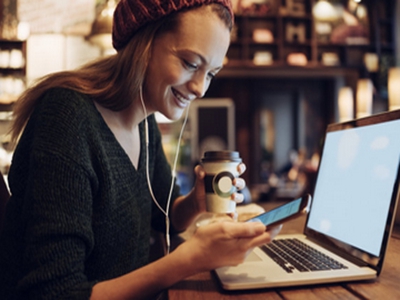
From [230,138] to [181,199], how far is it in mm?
3621

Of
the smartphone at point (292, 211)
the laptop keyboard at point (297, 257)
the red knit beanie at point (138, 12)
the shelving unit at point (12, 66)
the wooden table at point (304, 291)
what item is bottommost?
the wooden table at point (304, 291)

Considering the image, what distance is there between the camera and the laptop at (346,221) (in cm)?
70

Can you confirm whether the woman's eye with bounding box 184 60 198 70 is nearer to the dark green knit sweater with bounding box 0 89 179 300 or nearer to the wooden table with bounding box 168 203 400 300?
the dark green knit sweater with bounding box 0 89 179 300

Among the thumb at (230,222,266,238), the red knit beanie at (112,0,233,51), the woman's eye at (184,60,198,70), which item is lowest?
the thumb at (230,222,266,238)

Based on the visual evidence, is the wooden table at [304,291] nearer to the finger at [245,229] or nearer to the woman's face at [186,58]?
the finger at [245,229]

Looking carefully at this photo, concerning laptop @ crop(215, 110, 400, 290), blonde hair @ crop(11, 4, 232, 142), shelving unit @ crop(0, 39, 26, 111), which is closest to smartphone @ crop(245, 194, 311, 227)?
laptop @ crop(215, 110, 400, 290)

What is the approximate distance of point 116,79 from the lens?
1.00 metres

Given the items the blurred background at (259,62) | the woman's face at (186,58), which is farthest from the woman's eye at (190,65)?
the blurred background at (259,62)

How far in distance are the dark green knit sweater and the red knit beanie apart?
232 mm

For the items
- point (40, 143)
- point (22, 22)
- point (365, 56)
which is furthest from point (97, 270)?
point (365, 56)

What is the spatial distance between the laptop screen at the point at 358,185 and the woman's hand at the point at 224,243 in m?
0.23

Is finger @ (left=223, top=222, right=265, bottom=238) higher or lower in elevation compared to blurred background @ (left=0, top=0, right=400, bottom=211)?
lower

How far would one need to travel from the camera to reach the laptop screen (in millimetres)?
733

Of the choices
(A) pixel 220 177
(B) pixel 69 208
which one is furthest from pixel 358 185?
(B) pixel 69 208
